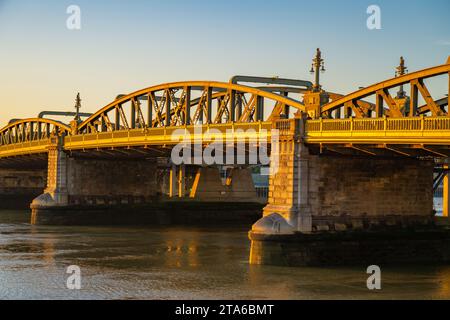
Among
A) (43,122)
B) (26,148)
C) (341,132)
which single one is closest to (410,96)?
(341,132)

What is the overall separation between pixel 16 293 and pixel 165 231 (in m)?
37.5

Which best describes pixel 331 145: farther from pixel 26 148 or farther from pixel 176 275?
pixel 26 148

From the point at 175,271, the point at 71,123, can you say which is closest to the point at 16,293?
the point at 175,271

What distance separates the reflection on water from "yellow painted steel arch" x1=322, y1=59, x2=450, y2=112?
30.5ft

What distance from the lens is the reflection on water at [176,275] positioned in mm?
39594

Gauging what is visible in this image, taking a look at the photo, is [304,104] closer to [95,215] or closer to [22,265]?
[22,265]

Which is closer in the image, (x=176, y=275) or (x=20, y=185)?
(x=176, y=275)

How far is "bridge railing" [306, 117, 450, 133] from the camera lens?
A: 39812mm

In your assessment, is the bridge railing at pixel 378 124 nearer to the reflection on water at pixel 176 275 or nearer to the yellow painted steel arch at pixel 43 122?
the reflection on water at pixel 176 275

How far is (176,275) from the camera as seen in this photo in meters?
45.9

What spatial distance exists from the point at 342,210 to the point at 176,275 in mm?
10170

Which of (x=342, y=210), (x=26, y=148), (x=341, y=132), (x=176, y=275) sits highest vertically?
(x=26, y=148)

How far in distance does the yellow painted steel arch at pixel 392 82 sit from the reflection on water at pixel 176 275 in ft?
30.5

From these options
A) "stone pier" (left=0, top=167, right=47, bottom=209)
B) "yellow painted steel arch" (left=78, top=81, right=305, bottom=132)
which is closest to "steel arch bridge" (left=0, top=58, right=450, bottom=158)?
"yellow painted steel arch" (left=78, top=81, right=305, bottom=132)
